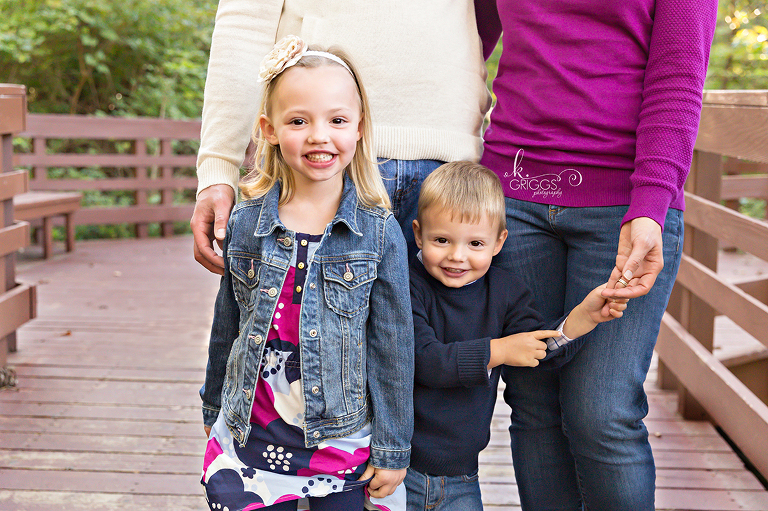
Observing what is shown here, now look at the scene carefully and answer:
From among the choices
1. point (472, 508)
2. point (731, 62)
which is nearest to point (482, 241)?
point (472, 508)

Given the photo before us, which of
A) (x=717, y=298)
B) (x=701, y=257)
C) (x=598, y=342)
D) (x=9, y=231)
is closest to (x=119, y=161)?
(x=9, y=231)

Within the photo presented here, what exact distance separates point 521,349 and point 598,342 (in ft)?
0.48

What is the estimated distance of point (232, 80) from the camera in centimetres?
154

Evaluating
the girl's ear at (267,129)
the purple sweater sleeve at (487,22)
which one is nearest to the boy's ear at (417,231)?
the girl's ear at (267,129)

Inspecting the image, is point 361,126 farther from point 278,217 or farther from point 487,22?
point 487,22

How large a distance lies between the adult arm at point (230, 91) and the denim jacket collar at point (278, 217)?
126 millimetres

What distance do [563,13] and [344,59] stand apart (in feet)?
1.40

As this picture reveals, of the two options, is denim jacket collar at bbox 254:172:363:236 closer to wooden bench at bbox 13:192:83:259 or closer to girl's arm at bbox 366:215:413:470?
girl's arm at bbox 366:215:413:470

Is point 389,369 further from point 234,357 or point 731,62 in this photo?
point 731,62

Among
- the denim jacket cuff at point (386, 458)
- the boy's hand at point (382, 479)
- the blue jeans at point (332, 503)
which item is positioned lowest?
the blue jeans at point (332, 503)

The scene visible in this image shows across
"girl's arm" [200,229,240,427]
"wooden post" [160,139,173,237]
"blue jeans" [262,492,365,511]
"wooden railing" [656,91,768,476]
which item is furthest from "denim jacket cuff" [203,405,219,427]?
"wooden post" [160,139,173,237]

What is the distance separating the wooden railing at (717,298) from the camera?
230 cm

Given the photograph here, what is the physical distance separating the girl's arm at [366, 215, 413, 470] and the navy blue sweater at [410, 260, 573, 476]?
8 cm

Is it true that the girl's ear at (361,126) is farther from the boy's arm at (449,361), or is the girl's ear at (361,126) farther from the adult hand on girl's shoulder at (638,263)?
the adult hand on girl's shoulder at (638,263)
